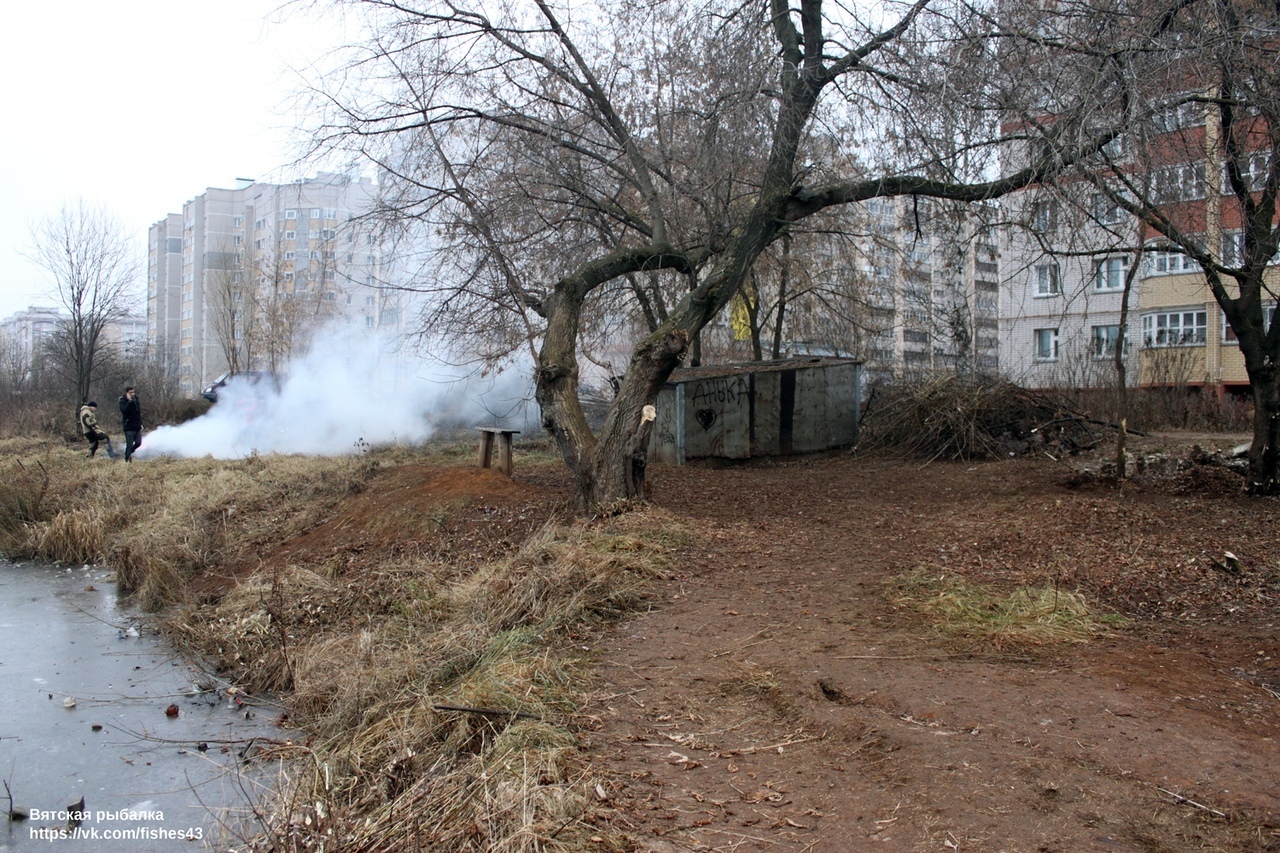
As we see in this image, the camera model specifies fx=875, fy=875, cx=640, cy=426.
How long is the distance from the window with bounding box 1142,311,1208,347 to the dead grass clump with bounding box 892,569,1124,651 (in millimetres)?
21296

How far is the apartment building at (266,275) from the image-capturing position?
11320 mm

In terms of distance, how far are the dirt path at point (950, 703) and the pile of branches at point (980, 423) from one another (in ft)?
19.1

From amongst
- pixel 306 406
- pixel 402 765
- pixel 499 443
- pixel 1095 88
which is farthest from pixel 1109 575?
pixel 306 406

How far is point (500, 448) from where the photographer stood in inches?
477

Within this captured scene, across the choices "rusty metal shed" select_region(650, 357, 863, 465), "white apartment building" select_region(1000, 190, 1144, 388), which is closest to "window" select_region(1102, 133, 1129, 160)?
"white apartment building" select_region(1000, 190, 1144, 388)

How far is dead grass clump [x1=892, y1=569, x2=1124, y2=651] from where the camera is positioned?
5301 millimetres

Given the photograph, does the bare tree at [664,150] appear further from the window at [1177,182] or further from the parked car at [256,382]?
the parked car at [256,382]

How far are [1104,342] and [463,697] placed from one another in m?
24.6

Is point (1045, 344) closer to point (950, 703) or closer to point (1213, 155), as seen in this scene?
point (1213, 155)

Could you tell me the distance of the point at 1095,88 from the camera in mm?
6895

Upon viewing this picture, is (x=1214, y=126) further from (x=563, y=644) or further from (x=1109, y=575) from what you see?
(x=563, y=644)

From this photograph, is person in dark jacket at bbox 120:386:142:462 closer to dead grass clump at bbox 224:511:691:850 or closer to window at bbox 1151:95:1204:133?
dead grass clump at bbox 224:511:691:850

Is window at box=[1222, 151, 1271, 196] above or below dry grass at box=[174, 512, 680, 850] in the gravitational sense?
above

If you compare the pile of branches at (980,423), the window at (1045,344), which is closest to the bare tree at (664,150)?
the pile of branches at (980,423)
